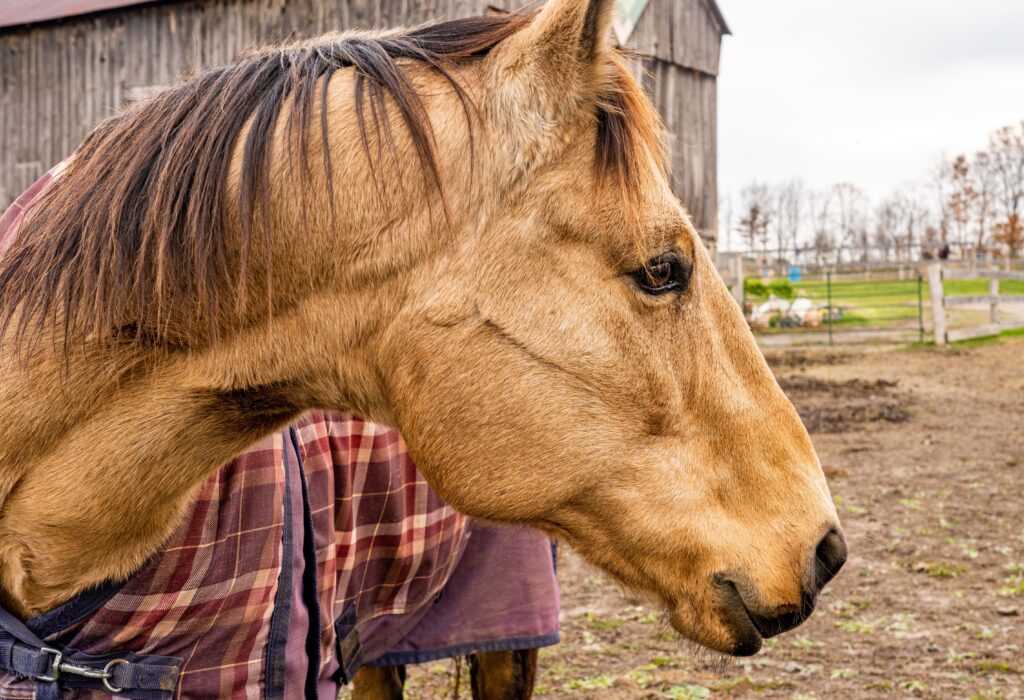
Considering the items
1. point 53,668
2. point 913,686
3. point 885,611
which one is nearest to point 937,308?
point 885,611

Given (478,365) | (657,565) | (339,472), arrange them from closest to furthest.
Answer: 1. (478,365)
2. (657,565)
3. (339,472)

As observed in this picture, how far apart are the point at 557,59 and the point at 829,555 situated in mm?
1045

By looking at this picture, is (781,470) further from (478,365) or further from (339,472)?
(339,472)

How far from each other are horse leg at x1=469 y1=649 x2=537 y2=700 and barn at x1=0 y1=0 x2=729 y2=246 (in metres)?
6.46

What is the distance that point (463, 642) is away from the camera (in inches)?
106

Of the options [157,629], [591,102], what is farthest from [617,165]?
[157,629]

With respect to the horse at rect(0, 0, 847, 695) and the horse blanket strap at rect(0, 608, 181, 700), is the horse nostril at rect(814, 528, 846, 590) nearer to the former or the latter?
the horse at rect(0, 0, 847, 695)

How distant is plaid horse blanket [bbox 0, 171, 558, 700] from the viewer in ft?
5.40

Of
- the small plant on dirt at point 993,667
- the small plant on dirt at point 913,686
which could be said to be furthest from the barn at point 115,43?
the small plant on dirt at point 913,686

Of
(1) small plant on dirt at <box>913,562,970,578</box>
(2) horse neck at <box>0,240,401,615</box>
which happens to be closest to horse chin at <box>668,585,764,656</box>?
(2) horse neck at <box>0,240,401,615</box>

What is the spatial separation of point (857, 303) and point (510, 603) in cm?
2436

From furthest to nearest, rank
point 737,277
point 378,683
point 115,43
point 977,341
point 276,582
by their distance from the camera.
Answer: point 737,277
point 977,341
point 115,43
point 378,683
point 276,582

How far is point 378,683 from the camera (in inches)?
120

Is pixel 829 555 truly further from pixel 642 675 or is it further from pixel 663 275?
pixel 642 675
